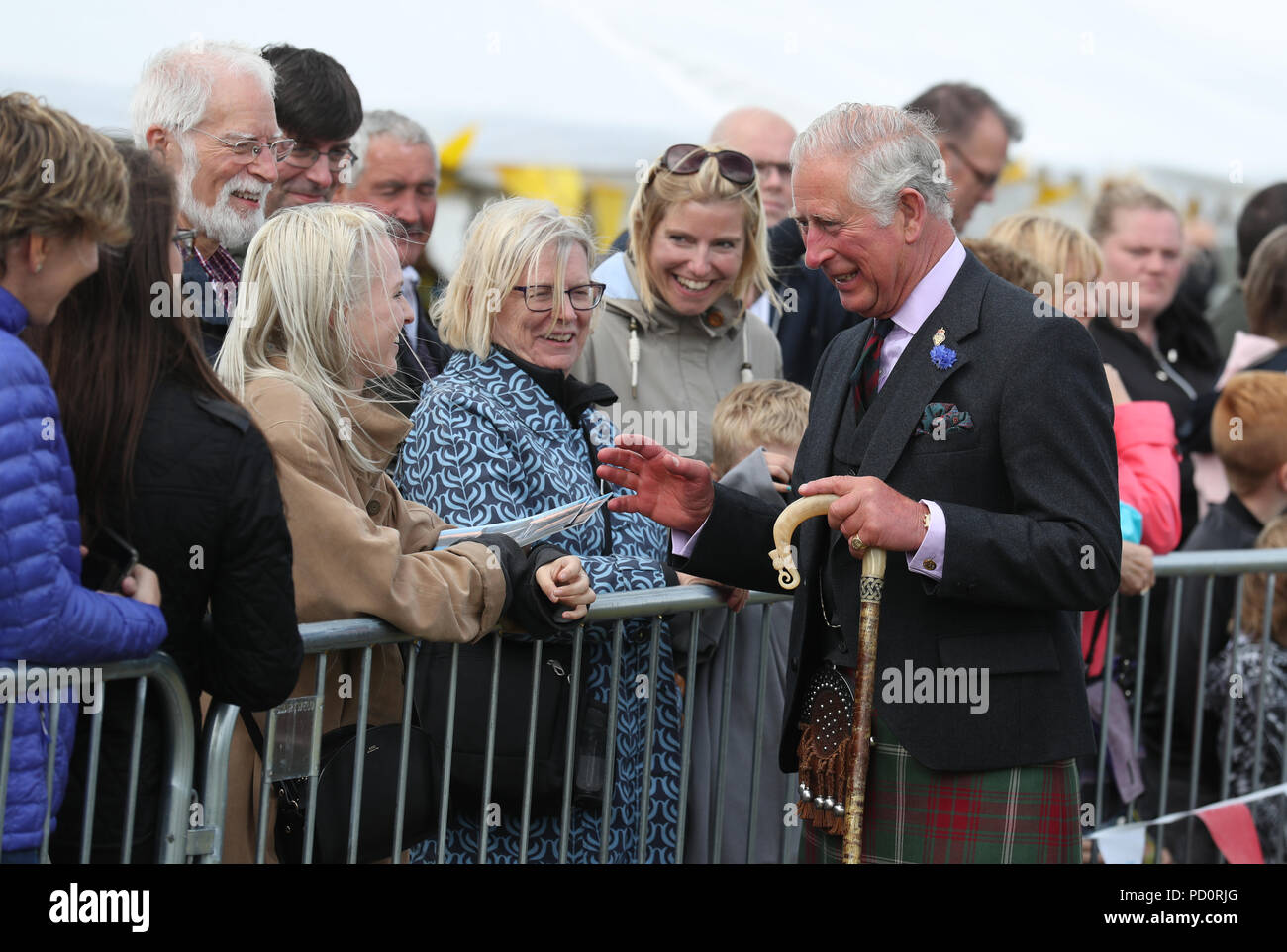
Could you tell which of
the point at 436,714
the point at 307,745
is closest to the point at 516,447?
the point at 436,714

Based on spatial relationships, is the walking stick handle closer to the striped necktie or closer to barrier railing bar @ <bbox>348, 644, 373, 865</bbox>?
the striped necktie

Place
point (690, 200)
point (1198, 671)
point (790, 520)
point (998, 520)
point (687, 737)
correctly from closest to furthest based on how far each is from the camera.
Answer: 1. point (998, 520)
2. point (790, 520)
3. point (687, 737)
4. point (690, 200)
5. point (1198, 671)

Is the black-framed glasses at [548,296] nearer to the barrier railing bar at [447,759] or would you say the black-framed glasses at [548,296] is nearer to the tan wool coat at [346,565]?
the tan wool coat at [346,565]

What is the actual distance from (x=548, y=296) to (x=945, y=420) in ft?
4.02

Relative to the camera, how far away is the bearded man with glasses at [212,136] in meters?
4.00

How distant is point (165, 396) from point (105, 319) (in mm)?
164

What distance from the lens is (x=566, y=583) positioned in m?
3.45

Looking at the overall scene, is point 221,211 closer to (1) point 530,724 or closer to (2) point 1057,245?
(1) point 530,724

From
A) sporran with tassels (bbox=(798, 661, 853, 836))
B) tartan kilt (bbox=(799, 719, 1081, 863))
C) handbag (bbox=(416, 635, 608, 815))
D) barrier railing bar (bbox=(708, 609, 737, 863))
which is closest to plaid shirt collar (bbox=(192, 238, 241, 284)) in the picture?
handbag (bbox=(416, 635, 608, 815))

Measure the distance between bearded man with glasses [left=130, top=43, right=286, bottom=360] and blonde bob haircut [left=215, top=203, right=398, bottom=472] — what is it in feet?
2.29

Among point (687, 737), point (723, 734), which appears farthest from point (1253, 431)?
point (687, 737)

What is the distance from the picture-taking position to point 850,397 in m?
3.37

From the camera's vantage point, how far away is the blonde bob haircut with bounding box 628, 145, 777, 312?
476 cm
